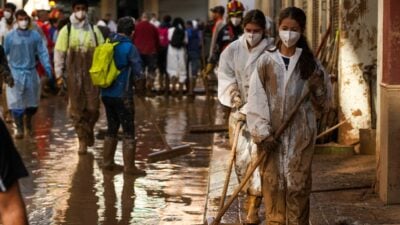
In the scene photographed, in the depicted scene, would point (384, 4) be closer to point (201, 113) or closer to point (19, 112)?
point (19, 112)

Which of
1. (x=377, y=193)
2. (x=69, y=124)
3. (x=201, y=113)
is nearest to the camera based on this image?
(x=377, y=193)

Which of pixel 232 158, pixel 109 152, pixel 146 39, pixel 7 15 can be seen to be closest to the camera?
pixel 232 158

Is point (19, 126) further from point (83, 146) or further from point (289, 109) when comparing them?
point (289, 109)

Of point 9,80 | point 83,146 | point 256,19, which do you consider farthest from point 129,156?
point 256,19

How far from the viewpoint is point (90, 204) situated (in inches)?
388

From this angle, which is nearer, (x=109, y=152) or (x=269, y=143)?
(x=269, y=143)

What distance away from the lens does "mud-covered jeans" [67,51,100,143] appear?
1330 centimetres

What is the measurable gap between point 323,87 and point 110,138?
5.04 m

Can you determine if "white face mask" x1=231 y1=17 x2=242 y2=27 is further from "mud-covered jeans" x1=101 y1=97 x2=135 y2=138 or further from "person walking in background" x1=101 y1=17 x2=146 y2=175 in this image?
"mud-covered jeans" x1=101 y1=97 x2=135 y2=138

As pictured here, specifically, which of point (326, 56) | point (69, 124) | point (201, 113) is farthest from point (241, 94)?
point (201, 113)

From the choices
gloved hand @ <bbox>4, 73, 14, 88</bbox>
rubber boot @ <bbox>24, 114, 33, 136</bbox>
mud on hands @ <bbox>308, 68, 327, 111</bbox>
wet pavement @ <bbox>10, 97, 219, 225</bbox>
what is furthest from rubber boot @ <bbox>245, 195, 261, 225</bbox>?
rubber boot @ <bbox>24, 114, 33, 136</bbox>

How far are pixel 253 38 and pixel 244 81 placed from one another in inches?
15.6

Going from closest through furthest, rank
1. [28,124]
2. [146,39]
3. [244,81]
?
1. [244,81]
2. [28,124]
3. [146,39]

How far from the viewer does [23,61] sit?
14.8 meters
